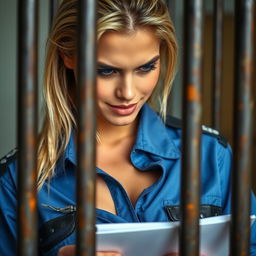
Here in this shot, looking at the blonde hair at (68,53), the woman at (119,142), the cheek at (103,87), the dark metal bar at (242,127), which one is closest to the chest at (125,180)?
the woman at (119,142)

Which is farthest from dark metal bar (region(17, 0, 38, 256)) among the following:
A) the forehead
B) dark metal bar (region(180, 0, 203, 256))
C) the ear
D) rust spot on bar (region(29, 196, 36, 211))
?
the ear

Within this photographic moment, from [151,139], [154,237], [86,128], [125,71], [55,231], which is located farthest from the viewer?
[151,139]

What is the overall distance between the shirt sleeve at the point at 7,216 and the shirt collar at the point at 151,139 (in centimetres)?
16

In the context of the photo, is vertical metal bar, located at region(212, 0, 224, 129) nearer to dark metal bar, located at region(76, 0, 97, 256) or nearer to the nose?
the nose

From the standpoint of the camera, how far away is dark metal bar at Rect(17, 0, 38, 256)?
535 millimetres

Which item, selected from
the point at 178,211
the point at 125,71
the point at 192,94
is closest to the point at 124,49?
the point at 125,71

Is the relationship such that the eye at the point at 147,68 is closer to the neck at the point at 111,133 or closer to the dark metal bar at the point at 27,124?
the neck at the point at 111,133

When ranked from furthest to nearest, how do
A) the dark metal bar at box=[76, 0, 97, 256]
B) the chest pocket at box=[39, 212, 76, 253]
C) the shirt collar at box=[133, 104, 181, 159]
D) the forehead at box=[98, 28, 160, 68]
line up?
the shirt collar at box=[133, 104, 181, 159], the chest pocket at box=[39, 212, 76, 253], the forehead at box=[98, 28, 160, 68], the dark metal bar at box=[76, 0, 97, 256]

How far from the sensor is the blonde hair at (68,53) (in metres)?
1.16

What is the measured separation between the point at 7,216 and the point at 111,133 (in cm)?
33

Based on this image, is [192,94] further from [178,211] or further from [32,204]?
[178,211]

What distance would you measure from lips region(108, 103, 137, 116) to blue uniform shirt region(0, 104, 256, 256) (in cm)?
17

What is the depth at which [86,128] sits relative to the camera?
0.53 m

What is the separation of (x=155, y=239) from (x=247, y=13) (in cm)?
41
